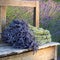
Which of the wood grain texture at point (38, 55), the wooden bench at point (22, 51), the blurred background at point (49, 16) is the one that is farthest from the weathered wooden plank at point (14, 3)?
the blurred background at point (49, 16)

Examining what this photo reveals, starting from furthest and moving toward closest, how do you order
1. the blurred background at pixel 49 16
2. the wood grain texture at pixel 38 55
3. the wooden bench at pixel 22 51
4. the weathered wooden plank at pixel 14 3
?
the blurred background at pixel 49 16 < the weathered wooden plank at pixel 14 3 < the wood grain texture at pixel 38 55 < the wooden bench at pixel 22 51

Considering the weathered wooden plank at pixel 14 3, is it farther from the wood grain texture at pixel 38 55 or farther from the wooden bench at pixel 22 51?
the wood grain texture at pixel 38 55

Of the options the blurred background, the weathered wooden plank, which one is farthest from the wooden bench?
the blurred background

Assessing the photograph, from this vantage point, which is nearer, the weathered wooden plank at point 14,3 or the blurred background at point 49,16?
the weathered wooden plank at point 14,3

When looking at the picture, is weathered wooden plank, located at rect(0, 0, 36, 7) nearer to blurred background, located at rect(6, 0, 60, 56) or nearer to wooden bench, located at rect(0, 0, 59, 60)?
wooden bench, located at rect(0, 0, 59, 60)

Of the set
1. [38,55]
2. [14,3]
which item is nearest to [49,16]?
[14,3]

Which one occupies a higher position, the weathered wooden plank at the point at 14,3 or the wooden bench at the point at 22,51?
the weathered wooden plank at the point at 14,3

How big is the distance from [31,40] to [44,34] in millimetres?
429

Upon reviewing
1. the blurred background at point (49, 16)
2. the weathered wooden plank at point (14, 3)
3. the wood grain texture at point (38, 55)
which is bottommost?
the wood grain texture at point (38, 55)

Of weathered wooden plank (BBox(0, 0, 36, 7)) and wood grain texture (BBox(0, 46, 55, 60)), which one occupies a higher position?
weathered wooden plank (BBox(0, 0, 36, 7))

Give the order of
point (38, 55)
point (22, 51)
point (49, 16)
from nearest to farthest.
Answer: point (22, 51) → point (38, 55) → point (49, 16)

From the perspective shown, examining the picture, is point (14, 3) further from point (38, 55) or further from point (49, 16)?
point (49, 16)

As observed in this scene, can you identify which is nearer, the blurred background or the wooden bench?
the wooden bench

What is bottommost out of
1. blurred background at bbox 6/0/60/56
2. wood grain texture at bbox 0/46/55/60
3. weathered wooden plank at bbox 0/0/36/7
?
wood grain texture at bbox 0/46/55/60
